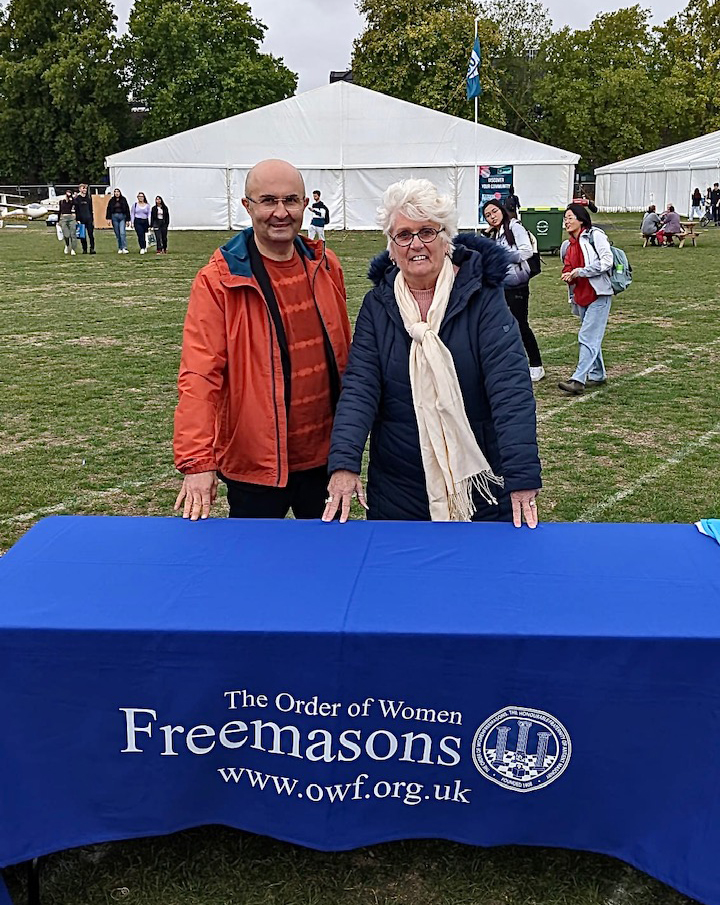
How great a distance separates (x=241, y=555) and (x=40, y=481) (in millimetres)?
4020

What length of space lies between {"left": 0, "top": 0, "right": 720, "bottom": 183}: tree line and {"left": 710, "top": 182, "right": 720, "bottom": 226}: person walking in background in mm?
19403

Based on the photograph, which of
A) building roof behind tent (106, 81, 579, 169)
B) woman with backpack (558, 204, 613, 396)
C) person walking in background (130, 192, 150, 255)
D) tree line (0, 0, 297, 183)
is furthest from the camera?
tree line (0, 0, 297, 183)

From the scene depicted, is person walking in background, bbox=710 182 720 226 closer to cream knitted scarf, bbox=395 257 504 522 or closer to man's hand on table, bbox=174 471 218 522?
cream knitted scarf, bbox=395 257 504 522

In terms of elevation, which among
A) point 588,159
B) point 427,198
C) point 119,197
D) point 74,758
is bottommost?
point 74,758

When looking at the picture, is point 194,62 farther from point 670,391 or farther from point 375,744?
point 375,744

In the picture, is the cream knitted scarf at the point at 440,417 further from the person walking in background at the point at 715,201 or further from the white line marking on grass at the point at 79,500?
the person walking in background at the point at 715,201

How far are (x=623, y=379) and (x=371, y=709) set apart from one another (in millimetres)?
7482

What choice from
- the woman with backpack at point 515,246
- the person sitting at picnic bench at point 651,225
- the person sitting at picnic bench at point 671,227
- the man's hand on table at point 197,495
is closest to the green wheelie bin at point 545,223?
the person sitting at picnic bench at point 651,225

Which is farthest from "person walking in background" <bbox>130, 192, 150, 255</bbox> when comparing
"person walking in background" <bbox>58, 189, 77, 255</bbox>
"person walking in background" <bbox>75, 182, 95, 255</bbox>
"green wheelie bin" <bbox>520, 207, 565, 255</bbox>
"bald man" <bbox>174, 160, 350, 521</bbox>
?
"bald man" <bbox>174, 160, 350, 521</bbox>

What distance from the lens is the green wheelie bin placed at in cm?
2316

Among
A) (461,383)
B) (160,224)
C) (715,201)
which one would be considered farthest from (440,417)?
(715,201)

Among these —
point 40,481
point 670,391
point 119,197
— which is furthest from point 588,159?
point 40,481

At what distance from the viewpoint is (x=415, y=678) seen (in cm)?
228

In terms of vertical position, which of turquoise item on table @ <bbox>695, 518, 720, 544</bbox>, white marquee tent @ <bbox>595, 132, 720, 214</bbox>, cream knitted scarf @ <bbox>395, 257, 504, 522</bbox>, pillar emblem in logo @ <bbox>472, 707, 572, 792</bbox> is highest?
white marquee tent @ <bbox>595, 132, 720, 214</bbox>
